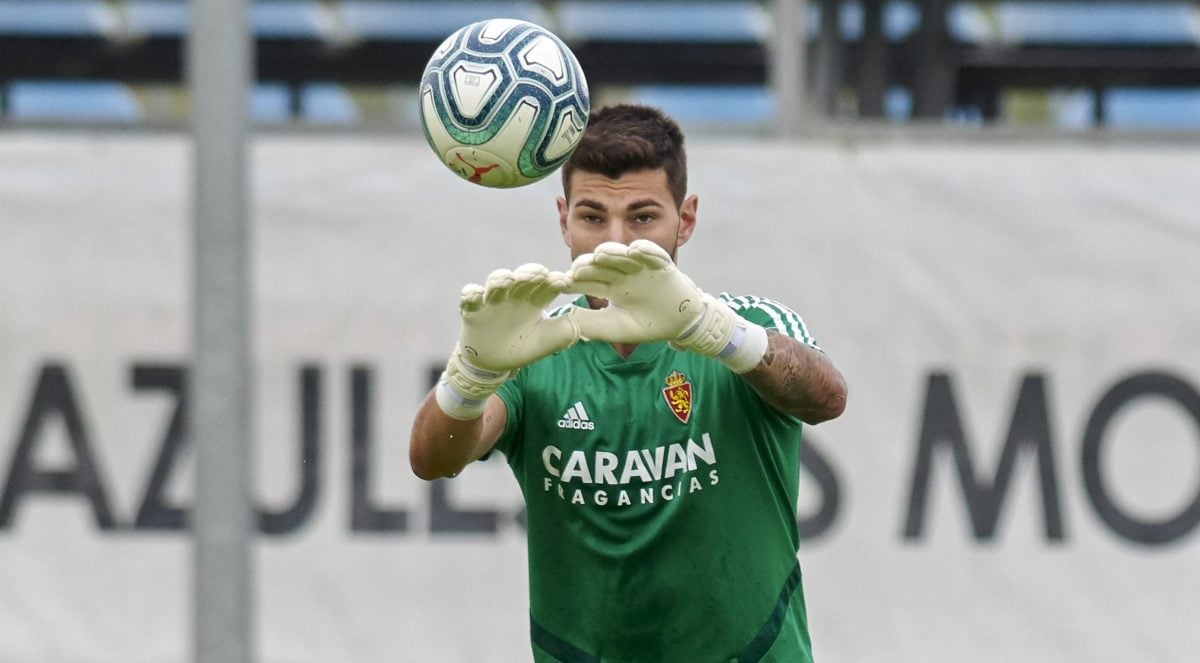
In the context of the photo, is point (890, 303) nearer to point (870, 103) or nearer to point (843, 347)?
point (843, 347)

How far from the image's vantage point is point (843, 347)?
7562 mm

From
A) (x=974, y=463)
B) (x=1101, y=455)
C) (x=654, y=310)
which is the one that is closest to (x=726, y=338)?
(x=654, y=310)

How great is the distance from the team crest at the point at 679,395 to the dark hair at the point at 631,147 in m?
0.38

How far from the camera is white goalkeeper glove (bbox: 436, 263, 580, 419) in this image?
3.41 metres

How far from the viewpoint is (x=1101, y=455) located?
7531 millimetres

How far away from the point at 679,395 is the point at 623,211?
0.42 meters

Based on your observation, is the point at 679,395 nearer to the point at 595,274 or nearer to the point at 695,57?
the point at 595,274

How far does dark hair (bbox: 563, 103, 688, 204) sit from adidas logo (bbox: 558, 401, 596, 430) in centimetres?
46

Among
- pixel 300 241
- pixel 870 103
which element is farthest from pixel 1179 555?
pixel 300 241

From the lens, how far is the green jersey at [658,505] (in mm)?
3859

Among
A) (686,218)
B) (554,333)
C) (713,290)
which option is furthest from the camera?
(713,290)

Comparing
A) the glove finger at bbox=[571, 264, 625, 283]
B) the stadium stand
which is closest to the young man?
the glove finger at bbox=[571, 264, 625, 283]

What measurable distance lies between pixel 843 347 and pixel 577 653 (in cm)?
383

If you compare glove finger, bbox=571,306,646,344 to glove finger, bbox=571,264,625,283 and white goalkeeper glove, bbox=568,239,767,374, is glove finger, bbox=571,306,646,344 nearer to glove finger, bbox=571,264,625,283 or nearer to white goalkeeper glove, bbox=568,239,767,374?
white goalkeeper glove, bbox=568,239,767,374
